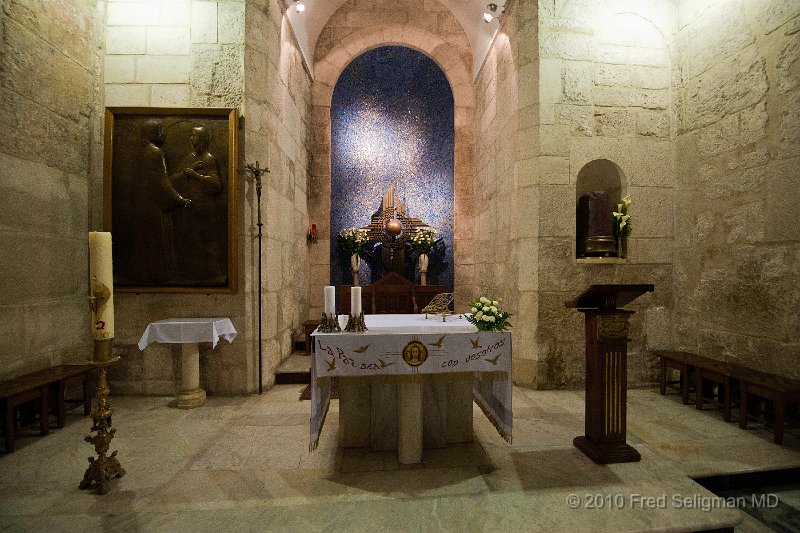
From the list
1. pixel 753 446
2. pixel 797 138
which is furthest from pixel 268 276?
pixel 797 138

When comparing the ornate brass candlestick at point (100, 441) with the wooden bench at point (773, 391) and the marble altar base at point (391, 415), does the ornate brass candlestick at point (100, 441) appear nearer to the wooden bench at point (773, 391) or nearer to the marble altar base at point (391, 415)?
the marble altar base at point (391, 415)

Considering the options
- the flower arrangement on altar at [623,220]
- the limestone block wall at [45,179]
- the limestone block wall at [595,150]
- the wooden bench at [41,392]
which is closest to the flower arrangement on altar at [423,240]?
the limestone block wall at [595,150]

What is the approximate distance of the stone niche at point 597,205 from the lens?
4660 millimetres

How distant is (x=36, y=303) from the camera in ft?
12.1

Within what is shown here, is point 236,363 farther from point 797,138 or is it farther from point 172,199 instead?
point 797,138

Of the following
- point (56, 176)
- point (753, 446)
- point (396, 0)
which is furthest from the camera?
point (396, 0)

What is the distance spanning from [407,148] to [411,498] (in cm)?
589

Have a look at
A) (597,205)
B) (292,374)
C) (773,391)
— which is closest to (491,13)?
(597,205)

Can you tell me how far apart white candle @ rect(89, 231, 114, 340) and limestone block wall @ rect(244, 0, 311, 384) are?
2018 millimetres

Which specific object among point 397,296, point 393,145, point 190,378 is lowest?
point 190,378

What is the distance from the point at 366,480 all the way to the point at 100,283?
81.0 inches

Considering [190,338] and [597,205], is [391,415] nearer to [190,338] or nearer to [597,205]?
[190,338]

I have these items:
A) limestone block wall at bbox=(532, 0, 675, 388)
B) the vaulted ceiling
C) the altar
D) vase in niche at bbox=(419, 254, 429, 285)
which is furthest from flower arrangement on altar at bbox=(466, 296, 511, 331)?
the vaulted ceiling

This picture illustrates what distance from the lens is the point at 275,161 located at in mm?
4785
